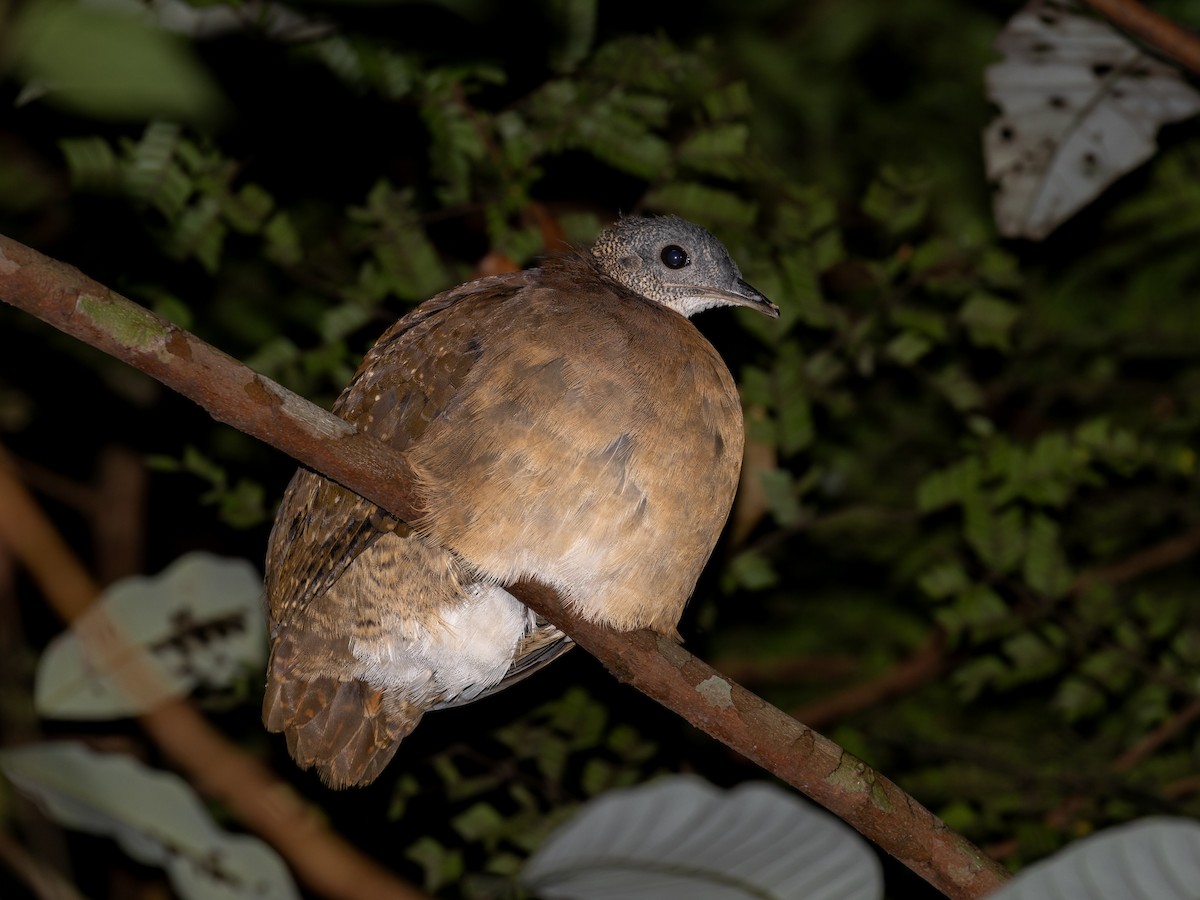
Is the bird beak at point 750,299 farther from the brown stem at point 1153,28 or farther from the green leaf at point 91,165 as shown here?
the green leaf at point 91,165

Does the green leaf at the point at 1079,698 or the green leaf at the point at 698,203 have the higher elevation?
the green leaf at the point at 698,203

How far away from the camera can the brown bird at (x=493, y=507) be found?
2.72 m

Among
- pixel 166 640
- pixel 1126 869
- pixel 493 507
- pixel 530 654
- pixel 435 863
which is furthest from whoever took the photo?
pixel 435 863

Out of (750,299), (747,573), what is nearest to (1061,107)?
(750,299)

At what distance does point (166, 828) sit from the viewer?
287cm

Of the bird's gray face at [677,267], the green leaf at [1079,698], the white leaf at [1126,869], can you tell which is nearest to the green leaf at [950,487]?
the green leaf at [1079,698]

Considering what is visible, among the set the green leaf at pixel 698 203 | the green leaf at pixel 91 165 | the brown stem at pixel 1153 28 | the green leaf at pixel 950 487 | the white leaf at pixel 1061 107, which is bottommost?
the green leaf at pixel 950 487

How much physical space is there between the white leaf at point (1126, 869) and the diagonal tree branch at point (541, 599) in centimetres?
72

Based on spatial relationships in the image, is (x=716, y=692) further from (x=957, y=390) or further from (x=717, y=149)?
Result: (x=957, y=390)

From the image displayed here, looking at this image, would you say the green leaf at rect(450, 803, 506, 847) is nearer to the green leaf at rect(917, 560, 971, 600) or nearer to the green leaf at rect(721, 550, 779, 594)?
the green leaf at rect(721, 550, 779, 594)

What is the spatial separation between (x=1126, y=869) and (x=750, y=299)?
2077 millimetres

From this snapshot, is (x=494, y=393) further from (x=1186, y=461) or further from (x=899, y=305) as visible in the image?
(x=1186, y=461)

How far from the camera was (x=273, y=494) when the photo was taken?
4.45m

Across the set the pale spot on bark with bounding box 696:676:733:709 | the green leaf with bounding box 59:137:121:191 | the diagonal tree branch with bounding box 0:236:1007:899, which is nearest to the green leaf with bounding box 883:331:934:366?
the diagonal tree branch with bounding box 0:236:1007:899
